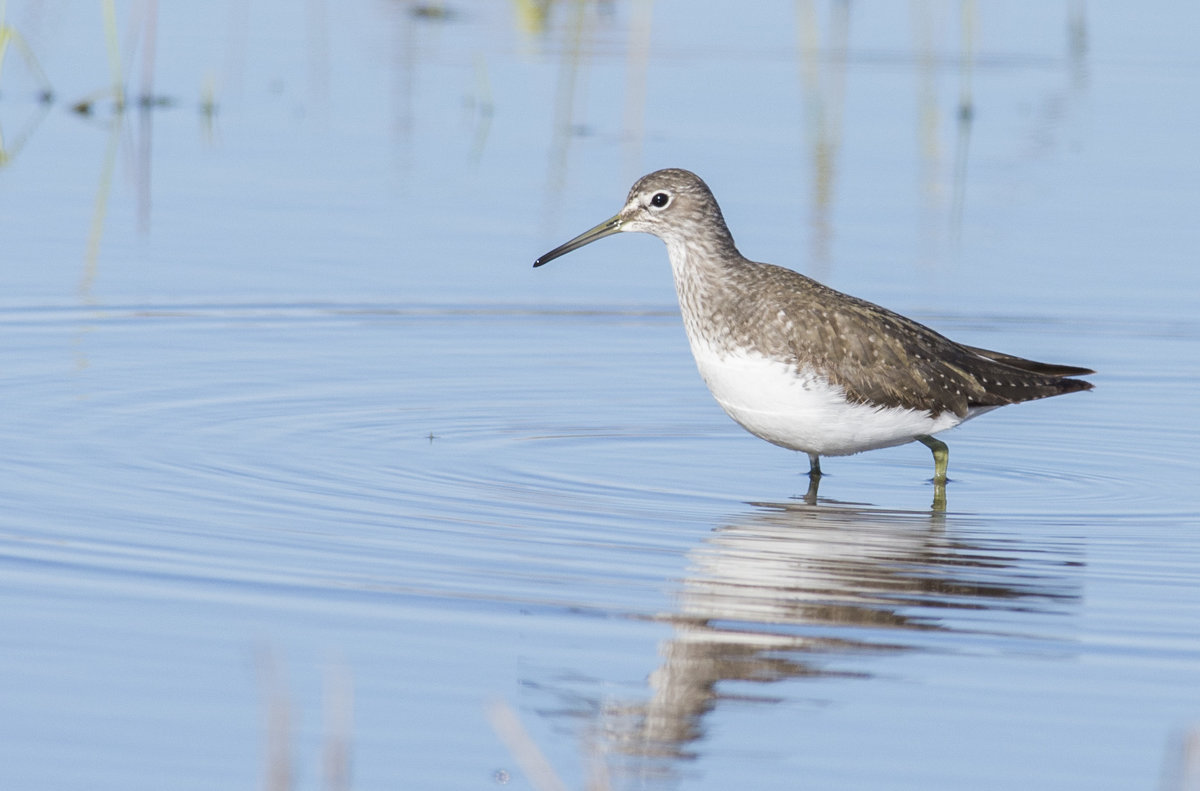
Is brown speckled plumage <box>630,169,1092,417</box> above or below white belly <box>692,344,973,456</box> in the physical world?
above

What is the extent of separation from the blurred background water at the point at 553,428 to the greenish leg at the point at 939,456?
0.48 feet

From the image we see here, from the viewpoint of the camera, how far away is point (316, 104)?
1716 centimetres

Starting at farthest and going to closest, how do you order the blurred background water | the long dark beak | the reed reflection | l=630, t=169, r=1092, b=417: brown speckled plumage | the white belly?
the long dark beak
l=630, t=169, r=1092, b=417: brown speckled plumage
the white belly
the reed reflection
the blurred background water

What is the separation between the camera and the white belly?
349 inches

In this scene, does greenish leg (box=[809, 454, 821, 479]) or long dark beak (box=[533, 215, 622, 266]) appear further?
long dark beak (box=[533, 215, 622, 266])

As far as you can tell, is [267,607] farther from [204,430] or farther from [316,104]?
[316,104]

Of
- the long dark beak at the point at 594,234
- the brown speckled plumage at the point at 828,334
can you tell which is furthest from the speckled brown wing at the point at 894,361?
the long dark beak at the point at 594,234

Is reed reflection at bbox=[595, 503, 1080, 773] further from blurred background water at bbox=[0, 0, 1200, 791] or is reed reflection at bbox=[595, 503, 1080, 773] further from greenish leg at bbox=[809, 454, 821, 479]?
greenish leg at bbox=[809, 454, 821, 479]

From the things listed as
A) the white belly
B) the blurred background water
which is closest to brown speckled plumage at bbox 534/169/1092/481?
the white belly

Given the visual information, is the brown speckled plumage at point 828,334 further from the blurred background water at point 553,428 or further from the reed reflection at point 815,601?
the reed reflection at point 815,601

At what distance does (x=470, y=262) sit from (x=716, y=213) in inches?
138

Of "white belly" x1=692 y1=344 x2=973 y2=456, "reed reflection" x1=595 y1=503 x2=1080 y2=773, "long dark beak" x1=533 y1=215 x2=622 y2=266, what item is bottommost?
"reed reflection" x1=595 y1=503 x2=1080 y2=773

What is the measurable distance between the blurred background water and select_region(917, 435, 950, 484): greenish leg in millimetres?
147

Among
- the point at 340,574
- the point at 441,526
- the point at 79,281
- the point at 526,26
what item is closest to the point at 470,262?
the point at 79,281
